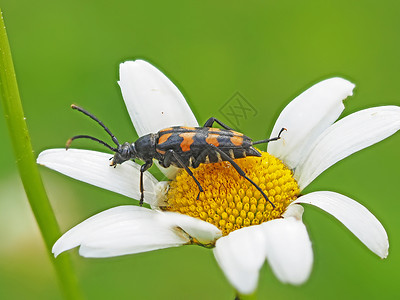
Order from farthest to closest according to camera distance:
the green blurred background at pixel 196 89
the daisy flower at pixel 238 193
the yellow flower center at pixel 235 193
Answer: the green blurred background at pixel 196 89 → the yellow flower center at pixel 235 193 → the daisy flower at pixel 238 193

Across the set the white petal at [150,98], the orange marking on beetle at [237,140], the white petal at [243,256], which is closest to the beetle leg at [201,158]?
the orange marking on beetle at [237,140]

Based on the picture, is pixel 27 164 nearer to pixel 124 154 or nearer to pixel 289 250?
pixel 124 154

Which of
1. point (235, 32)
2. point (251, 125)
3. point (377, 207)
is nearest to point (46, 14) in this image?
point (235, 32)

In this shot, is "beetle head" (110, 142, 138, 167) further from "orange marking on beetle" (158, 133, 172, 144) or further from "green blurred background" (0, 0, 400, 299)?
"green blurred background" (0, 0, 400, 299)

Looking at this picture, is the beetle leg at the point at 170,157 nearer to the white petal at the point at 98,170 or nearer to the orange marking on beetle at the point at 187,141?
the orange marking on beetle at the point at 187,141

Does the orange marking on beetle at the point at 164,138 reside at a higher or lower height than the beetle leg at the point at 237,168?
higher

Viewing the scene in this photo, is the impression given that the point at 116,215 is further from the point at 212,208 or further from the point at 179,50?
the point at 179,50
